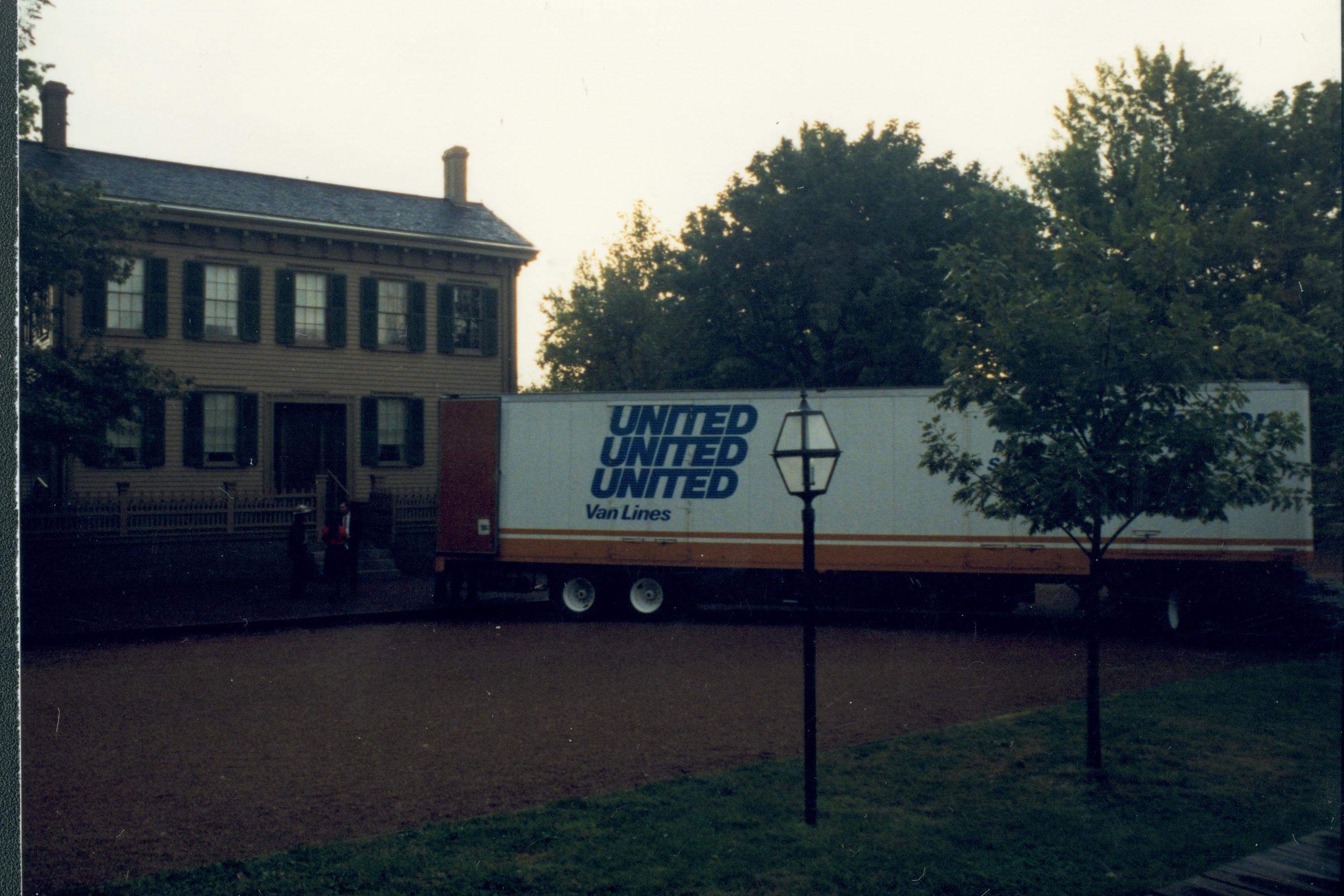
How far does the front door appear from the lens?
26828 mm

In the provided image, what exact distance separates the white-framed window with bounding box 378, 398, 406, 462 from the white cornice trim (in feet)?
14.4

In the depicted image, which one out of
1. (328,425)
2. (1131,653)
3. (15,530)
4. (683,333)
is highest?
(683,333)

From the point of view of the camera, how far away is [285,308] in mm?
26594

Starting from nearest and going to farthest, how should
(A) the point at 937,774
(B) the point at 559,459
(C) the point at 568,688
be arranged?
(A) the point at 937,774 → (C) the point at 568,688 → (B) the point at 559,459

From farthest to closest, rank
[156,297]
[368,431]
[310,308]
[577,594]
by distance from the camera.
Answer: [368,431]
[310,308]
[156,297]
[577,594]

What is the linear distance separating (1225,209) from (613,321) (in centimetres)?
3219

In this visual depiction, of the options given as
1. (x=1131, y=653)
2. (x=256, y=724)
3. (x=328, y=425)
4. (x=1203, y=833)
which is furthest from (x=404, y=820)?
(x=328, y=425)

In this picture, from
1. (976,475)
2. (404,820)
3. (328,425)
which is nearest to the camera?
(404,820)

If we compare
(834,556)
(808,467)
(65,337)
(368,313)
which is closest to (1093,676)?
(808,467)

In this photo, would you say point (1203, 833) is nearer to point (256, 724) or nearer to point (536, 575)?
point (256, 724)

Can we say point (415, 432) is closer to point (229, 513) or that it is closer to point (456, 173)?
point (229, 513)

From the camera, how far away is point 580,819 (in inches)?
261

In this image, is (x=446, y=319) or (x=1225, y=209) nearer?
(x=1225, y=209)

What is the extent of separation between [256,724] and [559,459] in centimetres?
874
